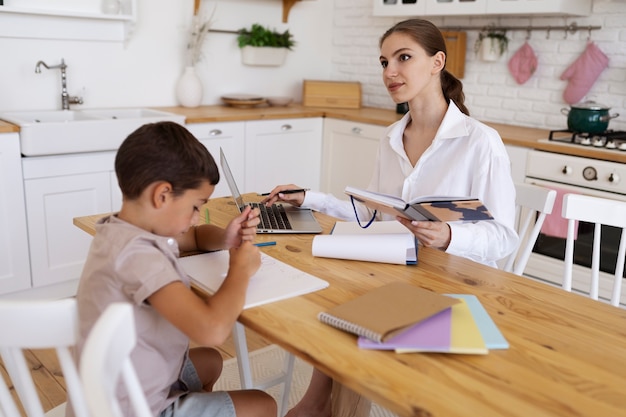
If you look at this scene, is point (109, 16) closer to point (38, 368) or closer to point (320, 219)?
point (38, 368)

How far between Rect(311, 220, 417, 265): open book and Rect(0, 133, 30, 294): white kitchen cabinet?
6.25ft

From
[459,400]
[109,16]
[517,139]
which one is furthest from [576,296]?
[109,16]

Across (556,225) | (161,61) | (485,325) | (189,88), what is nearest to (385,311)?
(485,325)

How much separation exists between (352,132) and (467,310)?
9.39ft

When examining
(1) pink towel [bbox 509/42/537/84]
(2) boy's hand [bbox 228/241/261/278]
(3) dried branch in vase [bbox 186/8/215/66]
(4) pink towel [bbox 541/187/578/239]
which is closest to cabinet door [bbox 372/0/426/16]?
(1) pink towel [bbox 509/42/537/84]

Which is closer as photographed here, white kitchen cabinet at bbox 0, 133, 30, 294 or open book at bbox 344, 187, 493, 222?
open book at bbox 344, 187, 493, 222

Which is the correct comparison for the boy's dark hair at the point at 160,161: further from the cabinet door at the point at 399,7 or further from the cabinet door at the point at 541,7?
the cabinet door at the point at 399,7

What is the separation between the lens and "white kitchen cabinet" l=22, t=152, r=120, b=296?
3.01m

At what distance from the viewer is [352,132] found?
4.02 meters

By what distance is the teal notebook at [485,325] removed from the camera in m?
1.12

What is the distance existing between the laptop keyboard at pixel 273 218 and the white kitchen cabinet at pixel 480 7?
206cm

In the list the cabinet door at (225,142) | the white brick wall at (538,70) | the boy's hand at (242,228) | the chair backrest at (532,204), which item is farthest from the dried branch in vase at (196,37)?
the boy's hand at (242,228)

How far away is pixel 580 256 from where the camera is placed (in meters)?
3.06

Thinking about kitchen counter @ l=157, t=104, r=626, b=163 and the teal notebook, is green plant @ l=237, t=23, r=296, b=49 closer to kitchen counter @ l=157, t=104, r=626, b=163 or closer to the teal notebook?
kitchen counter @ l=157, t=104, r=626, b=163
